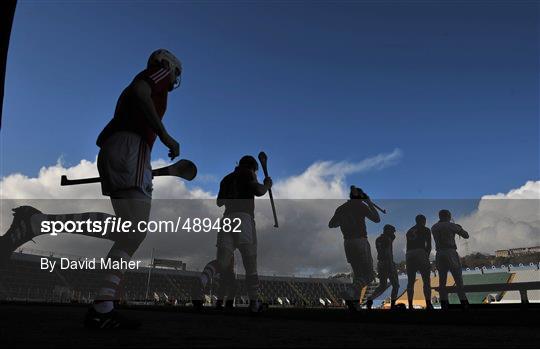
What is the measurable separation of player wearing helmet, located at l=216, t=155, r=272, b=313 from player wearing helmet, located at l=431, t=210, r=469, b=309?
5.21 meters

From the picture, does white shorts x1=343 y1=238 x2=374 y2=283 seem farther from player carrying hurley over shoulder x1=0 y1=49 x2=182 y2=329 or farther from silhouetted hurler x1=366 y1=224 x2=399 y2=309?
player carrying hurley over shoulder x1=0 y1=49 x2=182 y2=329

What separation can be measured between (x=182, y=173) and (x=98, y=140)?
667mm

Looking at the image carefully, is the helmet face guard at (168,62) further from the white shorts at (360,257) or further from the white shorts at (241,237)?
the white shorts at (360,257)

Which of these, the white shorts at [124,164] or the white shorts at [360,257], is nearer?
the white shorts at [124,164]

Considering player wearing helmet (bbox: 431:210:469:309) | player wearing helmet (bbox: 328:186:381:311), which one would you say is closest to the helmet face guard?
player wearing helmet (bbox: 328:186:381:311)

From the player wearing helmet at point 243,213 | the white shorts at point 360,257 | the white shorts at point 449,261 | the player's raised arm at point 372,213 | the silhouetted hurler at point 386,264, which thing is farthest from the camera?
the silhouetted hurler at point 386,264

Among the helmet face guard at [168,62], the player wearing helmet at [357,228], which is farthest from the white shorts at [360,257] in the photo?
the helmet face guard at [168,62]

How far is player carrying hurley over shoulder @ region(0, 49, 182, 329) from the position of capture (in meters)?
2.82

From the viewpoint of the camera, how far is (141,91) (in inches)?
122

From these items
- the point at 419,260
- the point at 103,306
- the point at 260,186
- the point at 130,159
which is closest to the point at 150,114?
the point at 130,159

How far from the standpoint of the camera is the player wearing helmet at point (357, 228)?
26.3ft

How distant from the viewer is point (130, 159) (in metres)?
3.03

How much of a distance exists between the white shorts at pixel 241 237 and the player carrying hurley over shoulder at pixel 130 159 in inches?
119

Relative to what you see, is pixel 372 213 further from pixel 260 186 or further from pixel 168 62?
pixel 168 62
